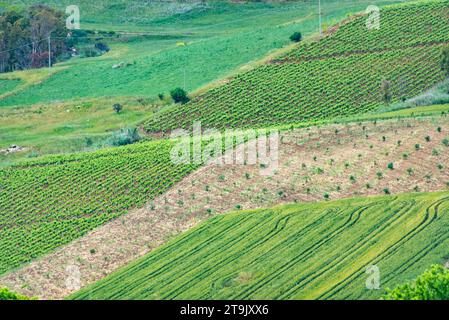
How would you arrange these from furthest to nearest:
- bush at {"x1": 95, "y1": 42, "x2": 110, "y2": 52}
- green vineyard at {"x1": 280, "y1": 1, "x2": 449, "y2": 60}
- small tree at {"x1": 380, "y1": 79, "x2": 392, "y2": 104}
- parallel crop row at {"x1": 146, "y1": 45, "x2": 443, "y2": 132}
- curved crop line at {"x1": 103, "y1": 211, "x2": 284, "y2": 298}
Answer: bush at {"x1": 95, "y1": 42, "x2": 110, "y2": 52} < green vineyard at {"x1": 280, "y1": 1, "x2": 449, "y2": 60} < parallel crop row at {"x1": 146, "y1": 45, "x2": 443, "y2": 132} < small tree at {"x1": 380, "y1": 79, "x2": 392, "y2": 104} < curved crop line at {"x1": 103, "y1": 211, "x2": 284, "y2": 298}

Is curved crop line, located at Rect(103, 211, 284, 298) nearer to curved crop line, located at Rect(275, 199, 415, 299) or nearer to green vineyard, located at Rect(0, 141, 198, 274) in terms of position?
curved crop line, located at Rect(275, 199, 415, 299)

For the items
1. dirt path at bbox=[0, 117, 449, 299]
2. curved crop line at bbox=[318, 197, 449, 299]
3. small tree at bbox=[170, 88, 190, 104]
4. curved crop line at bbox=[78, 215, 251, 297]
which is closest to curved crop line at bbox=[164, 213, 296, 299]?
curved crop line at bbox=[78, 215, 251, 297]

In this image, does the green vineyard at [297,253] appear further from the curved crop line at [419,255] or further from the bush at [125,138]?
the bush at [125,138]

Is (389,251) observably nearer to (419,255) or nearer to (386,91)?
(419,255)

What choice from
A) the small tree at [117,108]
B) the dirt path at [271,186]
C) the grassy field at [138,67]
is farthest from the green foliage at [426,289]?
the small tree at [117,108]
